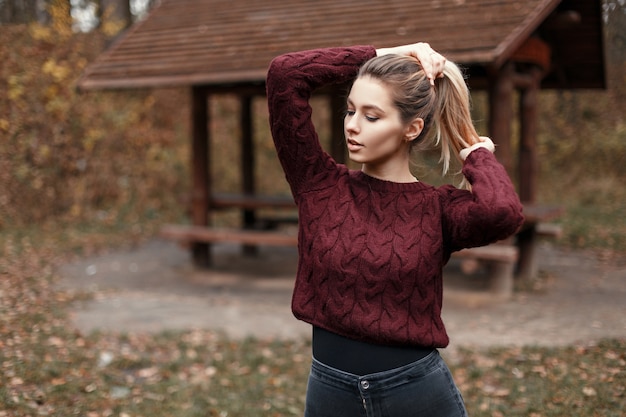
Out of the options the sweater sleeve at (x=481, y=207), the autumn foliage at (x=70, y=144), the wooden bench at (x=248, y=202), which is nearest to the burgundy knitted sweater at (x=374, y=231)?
the sweater sleeve at (x=481, y=207)

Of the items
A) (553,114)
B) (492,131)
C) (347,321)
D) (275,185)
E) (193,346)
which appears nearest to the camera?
(347,321)

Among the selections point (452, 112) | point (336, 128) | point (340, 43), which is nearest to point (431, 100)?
point (452, 112)

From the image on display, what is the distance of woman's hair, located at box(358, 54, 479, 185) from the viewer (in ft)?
6.77

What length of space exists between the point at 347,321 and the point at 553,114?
16.8 meters

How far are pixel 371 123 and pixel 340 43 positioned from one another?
5.78 metres

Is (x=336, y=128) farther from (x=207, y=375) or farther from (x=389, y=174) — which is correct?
(x=389, y=174)

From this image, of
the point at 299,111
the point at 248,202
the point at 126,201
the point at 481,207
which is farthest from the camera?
the point at 126,201

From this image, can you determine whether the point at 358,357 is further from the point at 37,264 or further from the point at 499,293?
the point at 37,264

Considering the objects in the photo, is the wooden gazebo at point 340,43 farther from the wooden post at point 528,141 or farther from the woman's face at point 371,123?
the woman's face at point 371,123

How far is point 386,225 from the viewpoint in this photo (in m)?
2.06

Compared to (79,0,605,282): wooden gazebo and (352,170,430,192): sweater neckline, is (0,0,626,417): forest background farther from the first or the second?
(352,170,430,192): sweater neckline

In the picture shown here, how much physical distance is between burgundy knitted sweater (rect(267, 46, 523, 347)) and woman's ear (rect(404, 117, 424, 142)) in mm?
144

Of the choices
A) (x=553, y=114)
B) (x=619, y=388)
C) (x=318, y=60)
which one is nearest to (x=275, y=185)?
(x=553, y=114)

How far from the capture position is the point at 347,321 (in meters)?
2.02
